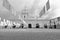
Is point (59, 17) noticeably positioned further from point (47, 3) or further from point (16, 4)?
point (16, 4)

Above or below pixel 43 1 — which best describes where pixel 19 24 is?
below

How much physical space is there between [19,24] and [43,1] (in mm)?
8297

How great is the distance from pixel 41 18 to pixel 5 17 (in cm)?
724

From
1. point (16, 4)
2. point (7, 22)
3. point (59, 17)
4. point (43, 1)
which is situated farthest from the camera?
point (7, 22)

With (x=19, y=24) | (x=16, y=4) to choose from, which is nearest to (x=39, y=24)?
(x=19, y=24)

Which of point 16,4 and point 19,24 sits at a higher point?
point 16,4

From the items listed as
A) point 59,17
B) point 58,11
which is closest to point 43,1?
point 58,11

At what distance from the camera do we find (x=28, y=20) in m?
20.5

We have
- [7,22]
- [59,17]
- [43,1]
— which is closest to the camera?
[43,1]

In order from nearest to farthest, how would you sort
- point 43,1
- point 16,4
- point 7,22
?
1. point 43,1
2. point 16,4
3. point 7,22

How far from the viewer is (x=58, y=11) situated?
51.2 ft

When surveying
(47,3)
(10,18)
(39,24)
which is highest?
(47,3)

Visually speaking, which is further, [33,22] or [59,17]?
[33,22]

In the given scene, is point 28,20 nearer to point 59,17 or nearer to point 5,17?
point 5,17
